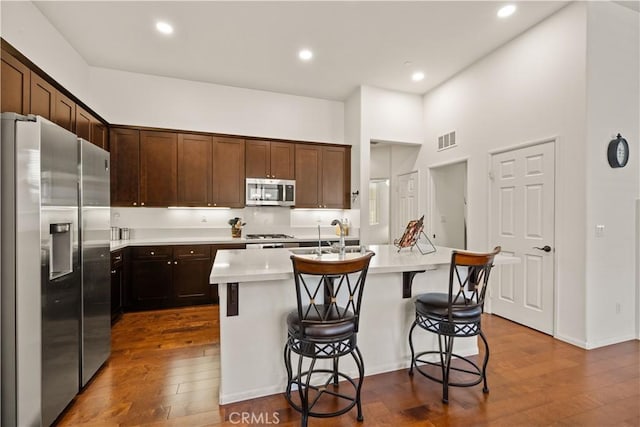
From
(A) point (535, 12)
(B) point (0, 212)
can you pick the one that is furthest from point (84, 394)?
(A) point (535, 12)

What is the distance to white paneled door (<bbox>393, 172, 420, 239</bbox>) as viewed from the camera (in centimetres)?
563

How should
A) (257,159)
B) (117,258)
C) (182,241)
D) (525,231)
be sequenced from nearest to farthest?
1. (525,231)
2. (117,258)
3. (182,241)
4. (257,159)

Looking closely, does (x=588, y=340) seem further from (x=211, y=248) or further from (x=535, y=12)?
(x=211, y=248)

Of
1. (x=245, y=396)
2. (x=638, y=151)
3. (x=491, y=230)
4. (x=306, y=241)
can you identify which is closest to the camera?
(x=245, y=396)

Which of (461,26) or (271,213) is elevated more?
(461,26)

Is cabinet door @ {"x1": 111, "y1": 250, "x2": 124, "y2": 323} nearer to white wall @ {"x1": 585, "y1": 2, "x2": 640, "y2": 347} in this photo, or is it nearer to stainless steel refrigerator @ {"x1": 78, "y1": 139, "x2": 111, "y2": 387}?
stainless steel refrigerator @ {"x1": 78, "y1": 139, "x2": 111, "y2": 387}

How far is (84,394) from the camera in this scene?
7.22 feet

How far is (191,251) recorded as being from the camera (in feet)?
14.1

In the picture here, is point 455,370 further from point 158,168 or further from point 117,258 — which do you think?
point 158,168

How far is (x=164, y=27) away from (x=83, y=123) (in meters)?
1.41

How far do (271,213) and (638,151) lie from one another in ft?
15.5

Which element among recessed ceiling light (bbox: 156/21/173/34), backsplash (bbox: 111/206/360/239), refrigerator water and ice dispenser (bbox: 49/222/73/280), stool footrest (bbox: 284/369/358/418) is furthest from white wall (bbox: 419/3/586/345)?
refrigerator water and ice dispenser (bbox: 49/222/73/280)

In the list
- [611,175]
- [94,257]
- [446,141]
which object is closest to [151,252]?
[94,257]

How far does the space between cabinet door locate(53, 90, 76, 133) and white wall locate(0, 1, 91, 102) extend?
1.53 ft
